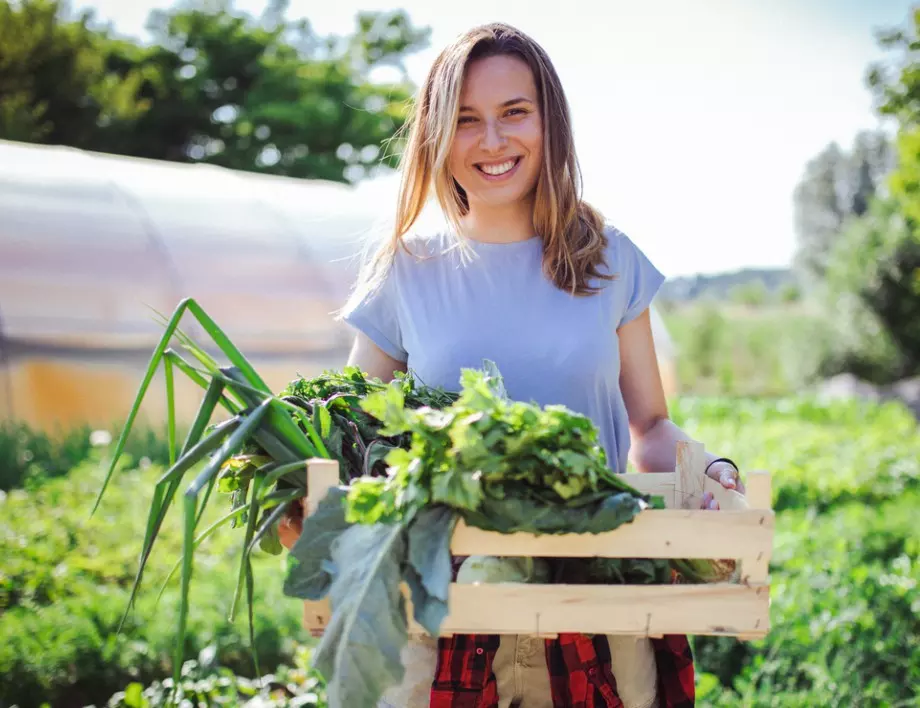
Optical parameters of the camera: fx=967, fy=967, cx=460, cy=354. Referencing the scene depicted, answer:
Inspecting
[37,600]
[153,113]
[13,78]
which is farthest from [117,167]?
[153,113]

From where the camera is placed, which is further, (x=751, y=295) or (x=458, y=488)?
(x=751, y=295)

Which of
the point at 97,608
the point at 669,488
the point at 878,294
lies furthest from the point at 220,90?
the point at 669,488

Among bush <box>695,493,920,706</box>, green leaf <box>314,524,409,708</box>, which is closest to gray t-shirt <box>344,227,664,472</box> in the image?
green leaf <box>314,524,409,708</box>

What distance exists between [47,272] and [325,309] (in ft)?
8.27

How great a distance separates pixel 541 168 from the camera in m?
2.08

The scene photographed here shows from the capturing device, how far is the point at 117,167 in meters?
9.48

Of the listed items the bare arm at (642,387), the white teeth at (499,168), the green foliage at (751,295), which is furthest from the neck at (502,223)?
the green foliage at (751,295)

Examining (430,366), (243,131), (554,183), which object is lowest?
(430,366)

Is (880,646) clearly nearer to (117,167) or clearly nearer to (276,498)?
(276,498)

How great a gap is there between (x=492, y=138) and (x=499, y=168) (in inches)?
3.1

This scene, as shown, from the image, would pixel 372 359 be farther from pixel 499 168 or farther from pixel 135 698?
pixel 135 698

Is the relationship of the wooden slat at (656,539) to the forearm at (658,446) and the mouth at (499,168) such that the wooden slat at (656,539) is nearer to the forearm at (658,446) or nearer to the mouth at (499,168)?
the forearm at (658,446)

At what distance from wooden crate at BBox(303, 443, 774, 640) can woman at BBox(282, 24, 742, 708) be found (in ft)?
1.39

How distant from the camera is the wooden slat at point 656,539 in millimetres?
1373
